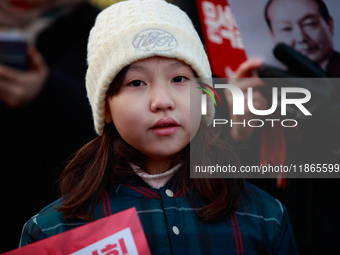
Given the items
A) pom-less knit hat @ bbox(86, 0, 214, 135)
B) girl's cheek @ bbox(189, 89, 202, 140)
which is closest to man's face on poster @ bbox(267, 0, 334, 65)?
pom-less knit hat @ bbox(86, 0, 214, 135)

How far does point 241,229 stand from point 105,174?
49 cm

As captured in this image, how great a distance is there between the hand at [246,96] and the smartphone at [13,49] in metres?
0.96

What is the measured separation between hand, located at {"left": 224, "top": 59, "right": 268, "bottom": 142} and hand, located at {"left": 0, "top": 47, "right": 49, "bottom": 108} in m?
0.91

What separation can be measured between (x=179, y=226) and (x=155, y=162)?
0.24 meters

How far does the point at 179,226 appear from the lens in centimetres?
98

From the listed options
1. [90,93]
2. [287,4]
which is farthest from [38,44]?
[287,4]

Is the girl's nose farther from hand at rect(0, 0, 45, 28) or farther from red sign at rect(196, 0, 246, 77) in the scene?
hand at rect(0, 0, 45, 28)

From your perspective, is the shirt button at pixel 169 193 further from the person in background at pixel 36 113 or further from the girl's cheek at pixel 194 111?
the person in background at pixel 36 113

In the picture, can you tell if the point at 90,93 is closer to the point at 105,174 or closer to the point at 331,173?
the point at 105,174

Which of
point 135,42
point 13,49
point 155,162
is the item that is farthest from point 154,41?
point 13,49

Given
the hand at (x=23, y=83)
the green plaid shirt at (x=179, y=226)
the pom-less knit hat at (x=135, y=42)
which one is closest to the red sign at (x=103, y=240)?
the green plaid shirt at (x=179, y=226)

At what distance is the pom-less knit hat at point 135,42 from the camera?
989 millimetres

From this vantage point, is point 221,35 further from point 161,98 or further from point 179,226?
point 179,226

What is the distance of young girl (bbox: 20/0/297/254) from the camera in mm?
966
